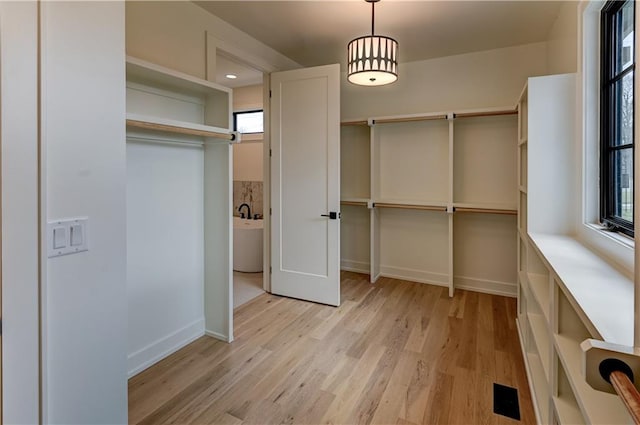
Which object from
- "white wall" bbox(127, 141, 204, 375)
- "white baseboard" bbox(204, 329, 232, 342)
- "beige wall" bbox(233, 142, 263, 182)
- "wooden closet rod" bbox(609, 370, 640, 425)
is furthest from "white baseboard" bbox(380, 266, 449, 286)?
"wooden closet rod" bbox(609, 370, 640, 425)

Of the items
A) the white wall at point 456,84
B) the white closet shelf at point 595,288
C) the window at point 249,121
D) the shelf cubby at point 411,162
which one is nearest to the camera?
the white closet shelf at point 595,288

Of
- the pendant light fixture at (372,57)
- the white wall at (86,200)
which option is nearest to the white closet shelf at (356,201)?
the pendant light fixture at (372,57)

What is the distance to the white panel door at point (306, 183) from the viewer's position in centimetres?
327

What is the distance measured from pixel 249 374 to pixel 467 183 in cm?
299

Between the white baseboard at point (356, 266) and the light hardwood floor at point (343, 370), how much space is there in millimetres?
1120

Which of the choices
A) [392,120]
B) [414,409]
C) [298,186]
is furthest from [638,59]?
[392,120]

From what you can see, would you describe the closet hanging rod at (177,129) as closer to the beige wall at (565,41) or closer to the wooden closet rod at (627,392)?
the wooden closet rod at (627,392)

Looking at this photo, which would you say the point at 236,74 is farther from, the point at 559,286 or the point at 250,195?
the point at 559,286

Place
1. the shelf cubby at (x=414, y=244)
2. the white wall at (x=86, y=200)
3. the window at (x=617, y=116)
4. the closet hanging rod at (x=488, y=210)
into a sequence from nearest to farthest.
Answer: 1. the white wall at (x=86, y=200)
2. the window at (x=617, y=116)
3. the closet hanging rod at (x=488, y=210)
4. the shelf cubby at (x=414, y=244)

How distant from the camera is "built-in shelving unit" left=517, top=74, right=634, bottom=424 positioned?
3.52 feet

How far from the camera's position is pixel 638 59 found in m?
0.60

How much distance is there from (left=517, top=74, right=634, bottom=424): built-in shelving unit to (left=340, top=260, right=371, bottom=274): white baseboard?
1950mm

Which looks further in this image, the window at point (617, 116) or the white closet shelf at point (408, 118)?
the white closet shelf at point (408, 118)

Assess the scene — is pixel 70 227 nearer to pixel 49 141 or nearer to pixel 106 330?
pixel 49 141
